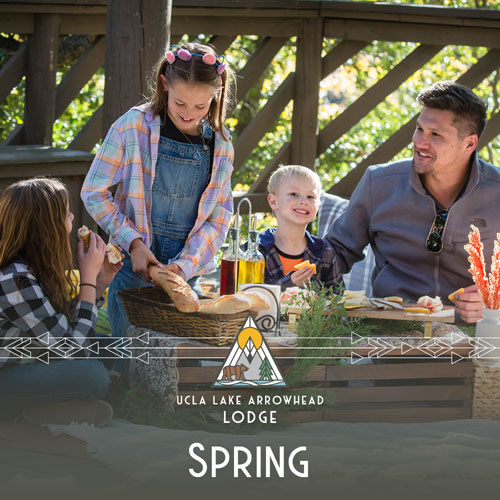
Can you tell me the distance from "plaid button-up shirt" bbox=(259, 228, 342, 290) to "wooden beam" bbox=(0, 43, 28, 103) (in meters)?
1.70

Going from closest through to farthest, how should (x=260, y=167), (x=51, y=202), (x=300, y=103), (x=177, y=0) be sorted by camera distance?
(x=51, y=202), (x=177, y=0), (x=300, y=103), (x=260, y=167)

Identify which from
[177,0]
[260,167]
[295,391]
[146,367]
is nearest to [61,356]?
[146,367]

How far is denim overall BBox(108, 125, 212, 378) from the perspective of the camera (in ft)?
9.39

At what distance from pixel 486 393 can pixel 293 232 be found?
111cm

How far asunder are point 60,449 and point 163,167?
3.69 feet

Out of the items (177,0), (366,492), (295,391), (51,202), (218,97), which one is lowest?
(366,492)

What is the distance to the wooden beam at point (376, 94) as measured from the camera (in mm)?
5199

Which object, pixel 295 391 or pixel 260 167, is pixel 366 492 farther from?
pixel 260 167

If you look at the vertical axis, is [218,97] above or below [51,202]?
above

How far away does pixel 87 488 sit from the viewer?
1.93m

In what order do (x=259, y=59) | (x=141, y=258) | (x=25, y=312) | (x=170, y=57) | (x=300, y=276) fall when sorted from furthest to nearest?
1. (x=259, y=59)
2. (x=300, y=276)
3. (x=170, y=57)
4. (x=141, y=258)
5. (x=25, y=312)

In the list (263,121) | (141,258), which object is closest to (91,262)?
(141,258)

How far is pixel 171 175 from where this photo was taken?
2.88m

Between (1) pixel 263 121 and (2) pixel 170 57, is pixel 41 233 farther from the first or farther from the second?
(1) pixel 263 121
